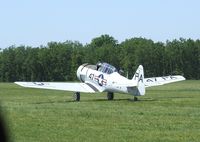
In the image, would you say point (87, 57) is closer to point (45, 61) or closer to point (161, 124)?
point (45, 61)

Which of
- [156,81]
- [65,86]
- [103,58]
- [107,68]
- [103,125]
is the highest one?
[103,58]

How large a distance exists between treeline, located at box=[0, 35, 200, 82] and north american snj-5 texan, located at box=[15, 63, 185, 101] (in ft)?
259

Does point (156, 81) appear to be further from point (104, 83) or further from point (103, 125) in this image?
point (103, 125)

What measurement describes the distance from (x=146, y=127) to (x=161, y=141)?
2.39 metres

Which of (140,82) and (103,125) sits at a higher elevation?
→ (140,82)

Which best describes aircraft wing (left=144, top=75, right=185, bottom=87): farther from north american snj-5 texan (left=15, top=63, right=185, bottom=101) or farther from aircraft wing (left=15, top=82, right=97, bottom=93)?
aircraft wing (left=15, top=82, right=97, bottom=93)

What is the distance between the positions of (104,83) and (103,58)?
86.8 metres

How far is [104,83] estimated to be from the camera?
1158 inches

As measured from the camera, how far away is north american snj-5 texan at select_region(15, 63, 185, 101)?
2736cm

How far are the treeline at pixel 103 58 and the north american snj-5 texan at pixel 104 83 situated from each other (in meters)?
79.1

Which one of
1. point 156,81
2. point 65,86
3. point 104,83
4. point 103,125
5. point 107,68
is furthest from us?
point 156,81

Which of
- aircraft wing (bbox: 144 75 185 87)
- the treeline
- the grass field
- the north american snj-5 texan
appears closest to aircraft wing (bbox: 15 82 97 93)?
the north american snj-5 texan

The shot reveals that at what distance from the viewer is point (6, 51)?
13112 cm

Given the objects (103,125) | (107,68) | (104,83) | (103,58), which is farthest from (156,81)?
(103,58)
